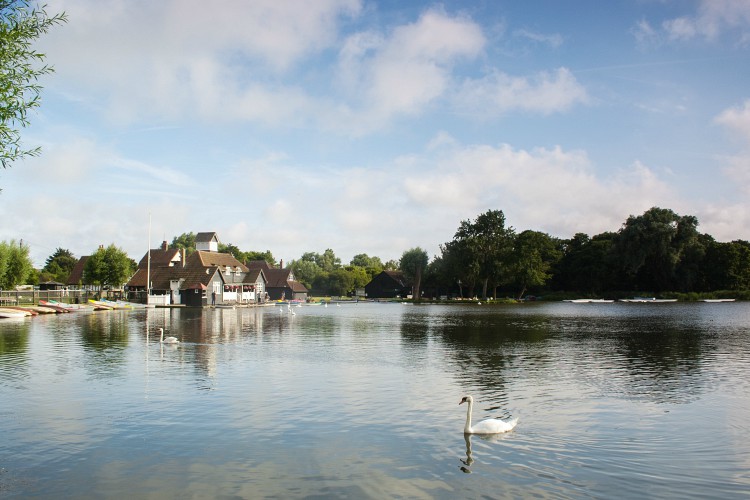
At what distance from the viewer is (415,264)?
146750 mm

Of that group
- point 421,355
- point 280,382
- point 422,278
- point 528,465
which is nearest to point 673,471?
point 528,465

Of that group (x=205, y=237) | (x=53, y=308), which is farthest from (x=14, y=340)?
(x=205, y=237)

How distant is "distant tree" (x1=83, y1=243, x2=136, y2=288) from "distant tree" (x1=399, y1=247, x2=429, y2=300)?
71.2 m

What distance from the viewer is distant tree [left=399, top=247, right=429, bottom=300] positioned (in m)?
146

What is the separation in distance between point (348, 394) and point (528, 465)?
8.75 metres

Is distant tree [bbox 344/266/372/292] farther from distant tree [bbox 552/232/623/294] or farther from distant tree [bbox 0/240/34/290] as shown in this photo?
distant tree [bbox 0/240/34/290]

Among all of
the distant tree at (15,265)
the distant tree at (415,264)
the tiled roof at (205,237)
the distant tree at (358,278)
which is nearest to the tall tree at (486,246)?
the distant tree at (415,264)

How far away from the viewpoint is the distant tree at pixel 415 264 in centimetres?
14638

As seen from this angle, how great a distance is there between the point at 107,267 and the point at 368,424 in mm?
90048

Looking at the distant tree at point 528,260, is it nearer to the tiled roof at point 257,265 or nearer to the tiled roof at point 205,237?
the tiled roof at point 257,265

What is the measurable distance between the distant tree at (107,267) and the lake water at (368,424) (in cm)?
6754

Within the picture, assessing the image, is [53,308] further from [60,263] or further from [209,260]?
[60,263]

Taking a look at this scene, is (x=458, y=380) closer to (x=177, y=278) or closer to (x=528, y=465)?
(x=528, y=465)

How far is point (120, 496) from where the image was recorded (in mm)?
10453
